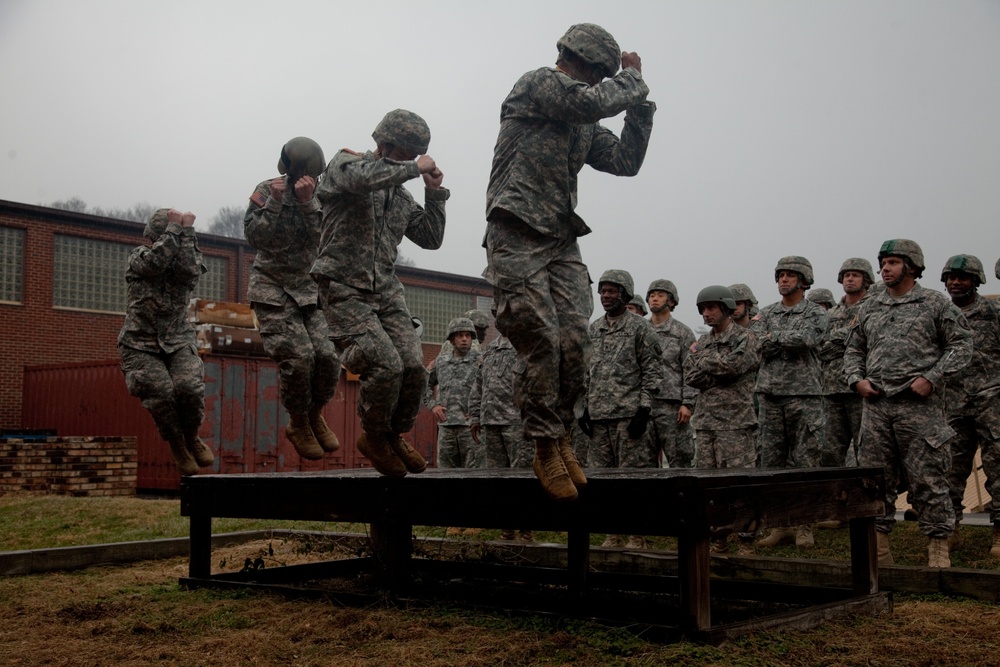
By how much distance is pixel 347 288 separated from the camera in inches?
250

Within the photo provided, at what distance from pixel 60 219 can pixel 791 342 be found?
22.6m

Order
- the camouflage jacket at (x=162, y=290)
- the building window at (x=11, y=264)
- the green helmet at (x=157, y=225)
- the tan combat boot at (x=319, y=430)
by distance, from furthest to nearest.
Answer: the building window at (x=11, y=264) → the green helmet at (x=157, y=225) → the camouflage jacket at (x=162, y=290) → the tan combat boot at (x=319, y=430)

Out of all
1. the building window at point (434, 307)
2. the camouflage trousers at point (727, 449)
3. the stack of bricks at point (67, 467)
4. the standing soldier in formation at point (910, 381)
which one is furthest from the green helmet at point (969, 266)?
the building window at point (434, 307)

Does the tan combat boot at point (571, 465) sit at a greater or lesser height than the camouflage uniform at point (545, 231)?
lesser

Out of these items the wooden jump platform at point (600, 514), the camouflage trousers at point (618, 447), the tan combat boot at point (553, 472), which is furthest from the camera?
the camouflage trousers at point (618, 447)

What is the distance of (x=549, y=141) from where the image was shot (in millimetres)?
5508

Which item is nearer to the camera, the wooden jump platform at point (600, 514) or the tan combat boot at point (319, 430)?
the wooden jump platform at point (600, 514)

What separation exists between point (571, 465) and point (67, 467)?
42.6 ft

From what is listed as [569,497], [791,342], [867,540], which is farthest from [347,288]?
[791,342]

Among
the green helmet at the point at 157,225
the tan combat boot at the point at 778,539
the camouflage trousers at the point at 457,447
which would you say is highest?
the green helmet at the point at 157,225

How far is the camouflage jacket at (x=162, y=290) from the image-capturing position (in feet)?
26.6

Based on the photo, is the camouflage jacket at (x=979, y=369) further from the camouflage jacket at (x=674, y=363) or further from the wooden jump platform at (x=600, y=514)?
Result: the camouflage jacket at (x=674, y=363)

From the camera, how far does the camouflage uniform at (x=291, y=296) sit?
711cm

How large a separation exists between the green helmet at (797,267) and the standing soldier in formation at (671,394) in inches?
48.6
